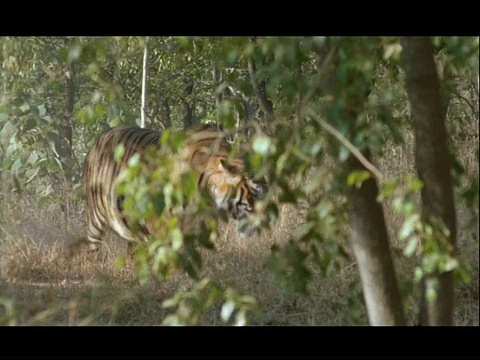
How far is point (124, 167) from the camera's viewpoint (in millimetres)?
5809

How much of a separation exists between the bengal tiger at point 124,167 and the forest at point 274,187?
169 millimetres

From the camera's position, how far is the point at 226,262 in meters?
5.10

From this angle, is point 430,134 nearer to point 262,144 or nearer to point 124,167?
point 262,144

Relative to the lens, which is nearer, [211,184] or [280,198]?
[280,198]

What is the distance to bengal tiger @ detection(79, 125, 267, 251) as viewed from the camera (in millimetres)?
5141

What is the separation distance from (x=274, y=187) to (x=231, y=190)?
7.64ft

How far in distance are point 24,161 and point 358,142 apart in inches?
191

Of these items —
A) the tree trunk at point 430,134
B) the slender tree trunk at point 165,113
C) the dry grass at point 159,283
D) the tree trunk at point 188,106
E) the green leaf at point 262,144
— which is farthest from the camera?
the slender tree trunk at point 165,113

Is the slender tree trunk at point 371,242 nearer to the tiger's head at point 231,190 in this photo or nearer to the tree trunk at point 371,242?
the tree trunk at point 371,242

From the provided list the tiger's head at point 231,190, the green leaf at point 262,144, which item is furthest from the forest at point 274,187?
the tiger's head at point 231,190

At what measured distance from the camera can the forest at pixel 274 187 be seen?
2529 millimetres

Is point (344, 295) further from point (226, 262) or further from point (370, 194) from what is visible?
point (370, 194)
